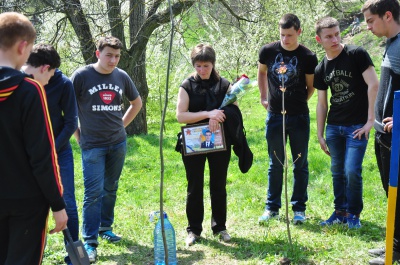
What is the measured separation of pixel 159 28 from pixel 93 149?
8.41m

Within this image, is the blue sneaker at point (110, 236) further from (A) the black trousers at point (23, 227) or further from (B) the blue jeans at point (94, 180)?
(A) the black trousers at point (23, 227)

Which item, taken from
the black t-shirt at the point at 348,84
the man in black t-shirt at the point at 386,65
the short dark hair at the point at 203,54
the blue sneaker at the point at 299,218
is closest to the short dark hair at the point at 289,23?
the black t-shirt at the point at 348,84

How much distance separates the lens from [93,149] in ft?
15.4

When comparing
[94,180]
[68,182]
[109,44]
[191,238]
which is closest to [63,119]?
[68,182]

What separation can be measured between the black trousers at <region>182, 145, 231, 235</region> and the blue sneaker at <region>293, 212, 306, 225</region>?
0.80 metres

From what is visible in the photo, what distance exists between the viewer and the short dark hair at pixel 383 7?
3674mm

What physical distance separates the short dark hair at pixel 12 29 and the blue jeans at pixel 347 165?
324 cm

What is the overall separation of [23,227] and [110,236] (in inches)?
91.3

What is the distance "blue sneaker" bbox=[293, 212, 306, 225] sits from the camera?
5266 mm

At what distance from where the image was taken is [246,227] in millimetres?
5285

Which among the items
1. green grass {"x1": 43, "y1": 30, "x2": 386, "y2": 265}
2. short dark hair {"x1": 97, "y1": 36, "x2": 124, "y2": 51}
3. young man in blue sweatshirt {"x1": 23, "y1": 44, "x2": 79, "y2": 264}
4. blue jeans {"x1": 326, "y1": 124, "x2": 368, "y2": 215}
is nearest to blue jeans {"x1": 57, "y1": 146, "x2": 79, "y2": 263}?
young man in blue sweatshirt {"x1": 23, "y1": 44, "x2": 79, "y2": 264}

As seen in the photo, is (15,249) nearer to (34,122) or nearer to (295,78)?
(34,122)

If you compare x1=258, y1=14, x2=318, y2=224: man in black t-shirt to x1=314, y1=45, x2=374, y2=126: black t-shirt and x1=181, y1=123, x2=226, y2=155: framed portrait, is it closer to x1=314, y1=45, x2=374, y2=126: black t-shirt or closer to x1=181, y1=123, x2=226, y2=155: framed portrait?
x1=314, y1=45, x2=374, y2=126: black t-shirt

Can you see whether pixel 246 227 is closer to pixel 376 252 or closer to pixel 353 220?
pixel 353 220
